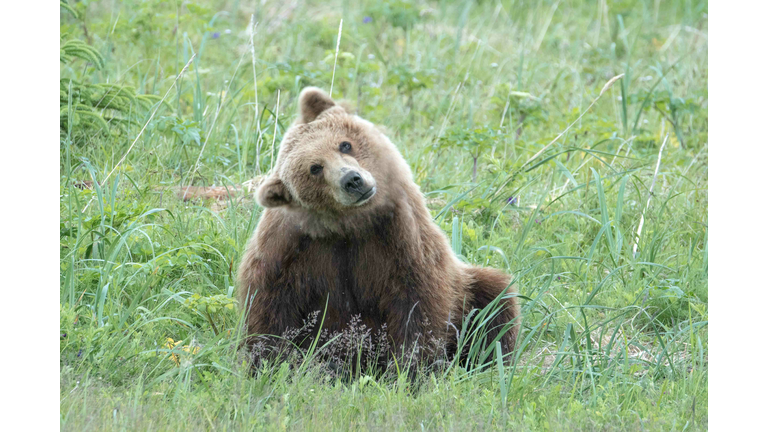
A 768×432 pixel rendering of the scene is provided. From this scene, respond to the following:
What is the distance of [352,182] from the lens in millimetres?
3525

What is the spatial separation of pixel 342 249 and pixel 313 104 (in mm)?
704

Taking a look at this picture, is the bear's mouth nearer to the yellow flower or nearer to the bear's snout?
the bear's snout

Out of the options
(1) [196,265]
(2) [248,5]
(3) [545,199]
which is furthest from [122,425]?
(2) [248,5]

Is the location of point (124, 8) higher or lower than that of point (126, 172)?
higher

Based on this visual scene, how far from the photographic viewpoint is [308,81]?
6.92 meters

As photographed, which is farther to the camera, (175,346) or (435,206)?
(435,206)

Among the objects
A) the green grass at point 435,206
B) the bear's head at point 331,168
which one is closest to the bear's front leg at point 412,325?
the green grass at point 435,206

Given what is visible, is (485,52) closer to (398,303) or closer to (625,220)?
(625,220)

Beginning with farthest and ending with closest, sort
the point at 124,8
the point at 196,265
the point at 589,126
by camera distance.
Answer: the point at 124,8 < the point at 589,126 < the point at 196,265

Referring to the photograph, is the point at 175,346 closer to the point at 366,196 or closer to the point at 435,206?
the point at 366,196

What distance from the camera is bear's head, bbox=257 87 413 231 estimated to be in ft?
11.8

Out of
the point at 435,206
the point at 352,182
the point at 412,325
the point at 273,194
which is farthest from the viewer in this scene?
the point at 435,206

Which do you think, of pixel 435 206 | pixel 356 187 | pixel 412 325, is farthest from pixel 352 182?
pixel 435 206

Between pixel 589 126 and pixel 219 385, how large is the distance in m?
3.93
